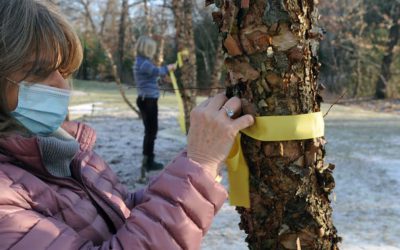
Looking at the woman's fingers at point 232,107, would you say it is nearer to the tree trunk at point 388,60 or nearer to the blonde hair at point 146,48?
the blonde hair at point 146,48

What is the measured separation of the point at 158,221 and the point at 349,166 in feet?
19.6

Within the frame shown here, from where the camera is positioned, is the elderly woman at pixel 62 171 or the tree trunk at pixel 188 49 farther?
the tree trunk at pixel 188 49

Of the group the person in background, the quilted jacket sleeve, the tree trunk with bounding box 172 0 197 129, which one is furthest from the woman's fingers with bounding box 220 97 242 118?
the tree trunk with bounding box 172 0 197 129

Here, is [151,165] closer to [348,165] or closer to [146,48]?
[146,48]

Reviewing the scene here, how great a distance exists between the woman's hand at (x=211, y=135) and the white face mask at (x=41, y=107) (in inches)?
18.3

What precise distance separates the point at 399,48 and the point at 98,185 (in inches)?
762

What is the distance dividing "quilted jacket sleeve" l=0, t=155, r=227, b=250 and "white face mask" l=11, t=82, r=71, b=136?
33cm

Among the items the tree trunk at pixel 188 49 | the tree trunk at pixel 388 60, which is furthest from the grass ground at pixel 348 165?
the tree trunk at pixel 388 60

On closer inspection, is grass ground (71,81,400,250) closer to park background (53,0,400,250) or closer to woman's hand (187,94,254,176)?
park background (53,0,400,250)

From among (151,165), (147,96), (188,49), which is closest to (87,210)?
(147,96)

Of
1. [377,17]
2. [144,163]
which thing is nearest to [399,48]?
[377,17]

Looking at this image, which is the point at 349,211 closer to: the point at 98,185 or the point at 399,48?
the point at 98,185

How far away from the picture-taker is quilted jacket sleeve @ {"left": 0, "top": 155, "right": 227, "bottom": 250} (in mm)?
1167

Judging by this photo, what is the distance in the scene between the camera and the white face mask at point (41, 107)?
1445 millimetres
